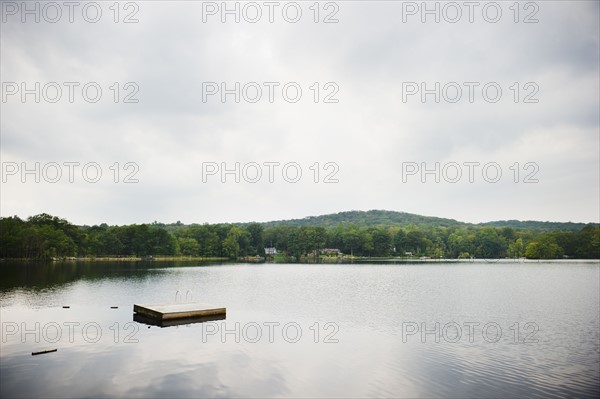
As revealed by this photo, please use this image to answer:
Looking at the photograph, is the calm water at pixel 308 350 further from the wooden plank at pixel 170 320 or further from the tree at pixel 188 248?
the tree at pixel 188 248

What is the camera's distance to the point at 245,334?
1001 inches

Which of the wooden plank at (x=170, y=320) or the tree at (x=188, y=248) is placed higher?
the wooden plank at (x=170, y=320)

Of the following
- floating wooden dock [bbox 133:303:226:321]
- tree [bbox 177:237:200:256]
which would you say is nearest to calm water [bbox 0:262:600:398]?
floating wooden dock [bbox 133:303:226:321]

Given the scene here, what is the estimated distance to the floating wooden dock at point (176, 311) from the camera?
1148 inches

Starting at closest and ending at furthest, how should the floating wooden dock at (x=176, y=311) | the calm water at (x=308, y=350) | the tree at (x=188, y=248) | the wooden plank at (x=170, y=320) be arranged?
1. the calm water at (x=308, y=350)
2. the wooden plank at (x=170, y=320)
3. the floating wooden dock at (x=176, y=311)
4. the tree at (x=188, y=248)

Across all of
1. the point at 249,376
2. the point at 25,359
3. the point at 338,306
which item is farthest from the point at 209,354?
the point at 338,306

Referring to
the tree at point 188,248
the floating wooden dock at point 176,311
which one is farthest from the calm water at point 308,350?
the tree at point 188,248

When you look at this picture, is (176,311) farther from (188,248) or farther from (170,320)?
(188,248)

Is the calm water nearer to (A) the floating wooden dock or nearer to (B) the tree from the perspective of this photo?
(A) the floating wooden dock

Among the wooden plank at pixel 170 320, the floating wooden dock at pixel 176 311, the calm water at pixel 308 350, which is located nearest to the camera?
the calm water at pixel 308 350

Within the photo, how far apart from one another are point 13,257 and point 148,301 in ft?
394

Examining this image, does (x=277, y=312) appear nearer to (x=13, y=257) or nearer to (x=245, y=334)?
(x=245, y=334)

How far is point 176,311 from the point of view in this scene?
97.9ft

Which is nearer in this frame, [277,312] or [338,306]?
[277,312]
